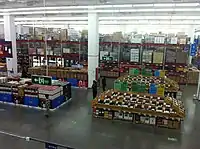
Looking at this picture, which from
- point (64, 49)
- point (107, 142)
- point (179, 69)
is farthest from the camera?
point (64, 49)

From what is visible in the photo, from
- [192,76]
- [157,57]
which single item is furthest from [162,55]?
[192,76]

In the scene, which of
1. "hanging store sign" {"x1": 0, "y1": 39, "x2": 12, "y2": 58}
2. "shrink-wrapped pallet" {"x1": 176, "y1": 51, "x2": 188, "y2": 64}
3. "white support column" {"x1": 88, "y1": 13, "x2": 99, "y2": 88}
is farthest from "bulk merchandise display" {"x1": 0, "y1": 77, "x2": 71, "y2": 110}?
"shrink-wrapped pallet" {"x1": 176, "y1": 51, "x2": 188, "y2": 64}

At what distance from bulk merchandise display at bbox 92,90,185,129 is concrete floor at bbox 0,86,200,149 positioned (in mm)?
358

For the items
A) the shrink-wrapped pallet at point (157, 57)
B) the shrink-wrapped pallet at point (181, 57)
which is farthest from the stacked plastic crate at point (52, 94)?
the shrink-wrapped pallet at point (181, 57)

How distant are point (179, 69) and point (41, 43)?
1343cm

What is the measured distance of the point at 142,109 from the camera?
941 cm

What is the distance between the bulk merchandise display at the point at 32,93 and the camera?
444 inches

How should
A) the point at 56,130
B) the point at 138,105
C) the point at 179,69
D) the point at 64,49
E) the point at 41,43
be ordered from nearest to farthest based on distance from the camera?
the point at 56,130 < the point at 138,105 < the point at 179,69 < the point at 64,49 < the point at 41,43

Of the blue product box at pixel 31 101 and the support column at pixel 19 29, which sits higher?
the support column at pixel 19 29

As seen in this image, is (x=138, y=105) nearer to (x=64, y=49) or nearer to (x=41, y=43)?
(x=64, y=49)

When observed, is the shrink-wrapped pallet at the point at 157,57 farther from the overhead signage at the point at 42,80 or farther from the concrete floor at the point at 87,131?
the overhead signage at the point at 42,80

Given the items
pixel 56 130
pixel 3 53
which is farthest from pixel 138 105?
pixel 3 53

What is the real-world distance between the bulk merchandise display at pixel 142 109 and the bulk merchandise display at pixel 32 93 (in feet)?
8.43

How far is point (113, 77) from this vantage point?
64.4 ft
